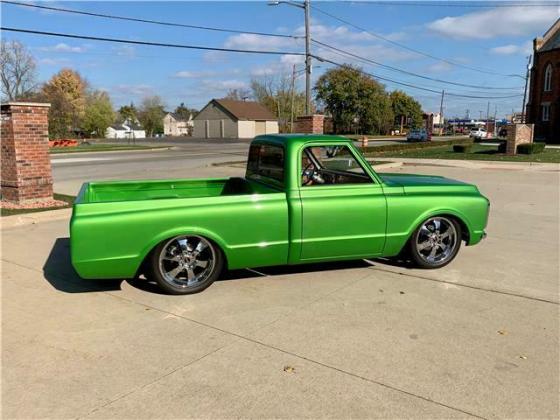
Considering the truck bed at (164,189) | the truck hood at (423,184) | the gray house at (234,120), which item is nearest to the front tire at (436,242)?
the truck hood at (423,184)

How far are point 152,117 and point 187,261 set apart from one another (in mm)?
111048

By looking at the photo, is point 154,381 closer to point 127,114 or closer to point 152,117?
point 152,117

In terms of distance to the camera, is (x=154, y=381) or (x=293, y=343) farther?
(x=293, y=343)

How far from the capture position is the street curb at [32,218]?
7988 millimetres

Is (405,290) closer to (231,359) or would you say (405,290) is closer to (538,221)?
(231,359)

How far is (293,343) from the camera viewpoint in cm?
370

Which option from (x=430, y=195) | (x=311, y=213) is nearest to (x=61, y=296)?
(x=311, y=213)

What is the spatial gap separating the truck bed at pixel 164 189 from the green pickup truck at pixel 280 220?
0.02 metres

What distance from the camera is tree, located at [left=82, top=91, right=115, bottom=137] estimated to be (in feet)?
295

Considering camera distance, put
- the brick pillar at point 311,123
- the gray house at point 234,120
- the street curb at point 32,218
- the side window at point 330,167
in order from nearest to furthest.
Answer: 1. the side window at point 330,167
2. the street curb at point 32,218
3. the brick pillar at point 311,123
4. the gray house at point 234,120

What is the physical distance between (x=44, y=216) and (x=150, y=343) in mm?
5961

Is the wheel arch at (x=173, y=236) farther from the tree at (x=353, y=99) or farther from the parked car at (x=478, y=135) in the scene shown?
the tree at (x=353, y=99)

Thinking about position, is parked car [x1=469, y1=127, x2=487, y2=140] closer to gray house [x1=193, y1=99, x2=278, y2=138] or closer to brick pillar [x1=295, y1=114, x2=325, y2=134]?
gray house [x1=193, y1=99, x2=278, y2=138]

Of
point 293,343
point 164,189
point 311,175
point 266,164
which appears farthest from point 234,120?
point 293,343
